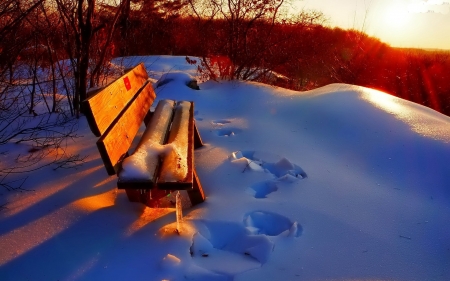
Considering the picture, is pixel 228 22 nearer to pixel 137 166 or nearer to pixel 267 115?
pixel 267 115

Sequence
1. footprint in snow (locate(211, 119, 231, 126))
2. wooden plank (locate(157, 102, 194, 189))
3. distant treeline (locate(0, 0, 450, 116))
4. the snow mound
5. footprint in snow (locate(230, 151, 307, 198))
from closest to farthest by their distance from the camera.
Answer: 1. wooden plank (locate(157, 102, 194, 189))
2. footprint in snow (locate(230, 151, 307, 198))
3. distant treeline (locate(0, 0, 450, 116))
4. footprint in snow (locate(211, 119, 231, 126))
5. the snow mound

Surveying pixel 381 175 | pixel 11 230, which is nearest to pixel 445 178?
pixel 381 175

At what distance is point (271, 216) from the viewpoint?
2.21 metres

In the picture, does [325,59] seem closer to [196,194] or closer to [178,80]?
[178,80]

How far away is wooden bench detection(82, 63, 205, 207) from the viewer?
1668 millimetres

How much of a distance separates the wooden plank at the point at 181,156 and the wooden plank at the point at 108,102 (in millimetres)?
426

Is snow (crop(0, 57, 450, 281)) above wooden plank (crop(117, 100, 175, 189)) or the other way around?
the other way around

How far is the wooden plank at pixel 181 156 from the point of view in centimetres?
162

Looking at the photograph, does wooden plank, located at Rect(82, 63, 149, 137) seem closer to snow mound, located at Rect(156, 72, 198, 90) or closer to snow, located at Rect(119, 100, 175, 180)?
snow, located at Rect(119, 100, 175, 180)

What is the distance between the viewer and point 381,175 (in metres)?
2.79

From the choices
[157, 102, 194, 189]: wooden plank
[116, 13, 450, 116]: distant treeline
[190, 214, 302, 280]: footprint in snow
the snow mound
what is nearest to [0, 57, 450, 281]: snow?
[190, 214, 302, 280]: footprint in snow

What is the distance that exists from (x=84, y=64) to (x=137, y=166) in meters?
2.55

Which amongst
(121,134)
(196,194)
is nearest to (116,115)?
(121,134)

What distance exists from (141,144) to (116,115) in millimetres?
331
